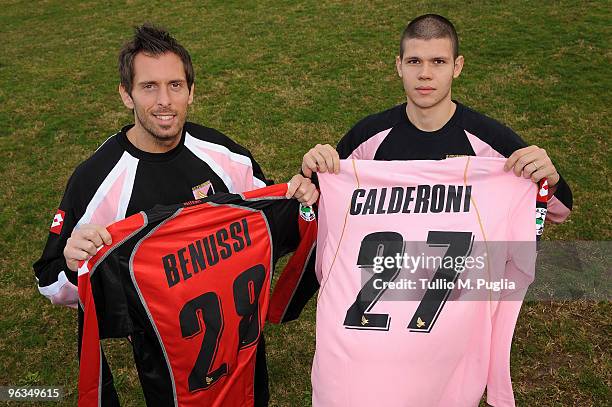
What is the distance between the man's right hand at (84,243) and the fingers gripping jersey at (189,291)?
0.22ft

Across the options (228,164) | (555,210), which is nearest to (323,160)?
(228,164)

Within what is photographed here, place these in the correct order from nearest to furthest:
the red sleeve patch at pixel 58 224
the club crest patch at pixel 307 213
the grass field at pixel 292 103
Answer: the red sleeve patch at pixel 58 224
the club crest patch at pixel 307 213
the grass field at pixel 292 103

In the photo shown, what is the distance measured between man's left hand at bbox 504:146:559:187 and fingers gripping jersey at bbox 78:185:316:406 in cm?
116

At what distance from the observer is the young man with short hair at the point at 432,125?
3025 mm

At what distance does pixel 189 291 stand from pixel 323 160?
102 cm

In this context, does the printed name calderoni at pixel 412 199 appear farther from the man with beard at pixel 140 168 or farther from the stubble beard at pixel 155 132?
the stubble beard at pixel 155 132

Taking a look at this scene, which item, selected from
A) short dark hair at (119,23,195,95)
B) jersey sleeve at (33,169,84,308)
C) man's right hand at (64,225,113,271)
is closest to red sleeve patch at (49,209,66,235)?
jersey sleeve at (33,169,84,308)

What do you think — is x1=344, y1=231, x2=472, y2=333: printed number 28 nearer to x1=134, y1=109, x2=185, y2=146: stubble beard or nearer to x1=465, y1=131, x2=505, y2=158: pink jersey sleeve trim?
x1=465, y1=131, x2=505, y2=158: pink jersey sleeve trim

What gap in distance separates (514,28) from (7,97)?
10.1 meters

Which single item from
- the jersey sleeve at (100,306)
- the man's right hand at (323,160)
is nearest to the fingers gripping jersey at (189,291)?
the jersey sleeve at (100,306)

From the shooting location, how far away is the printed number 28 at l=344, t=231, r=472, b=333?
2.82 metres

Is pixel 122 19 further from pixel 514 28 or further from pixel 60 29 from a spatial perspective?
pixel 514 28

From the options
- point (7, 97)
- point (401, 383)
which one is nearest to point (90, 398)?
point (401, 383)

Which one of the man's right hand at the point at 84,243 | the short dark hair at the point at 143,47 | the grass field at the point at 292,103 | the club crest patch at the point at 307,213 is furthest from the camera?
the grass field at the point at 292,103
